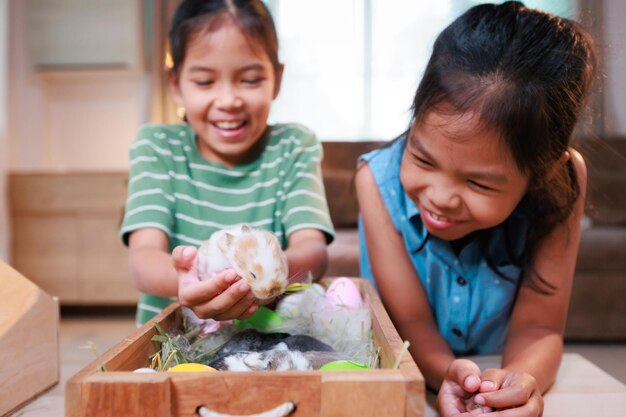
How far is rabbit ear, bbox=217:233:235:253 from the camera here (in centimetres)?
61

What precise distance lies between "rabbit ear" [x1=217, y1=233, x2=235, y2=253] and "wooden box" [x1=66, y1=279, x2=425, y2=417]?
20cm

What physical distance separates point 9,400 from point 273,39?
2.22 ft

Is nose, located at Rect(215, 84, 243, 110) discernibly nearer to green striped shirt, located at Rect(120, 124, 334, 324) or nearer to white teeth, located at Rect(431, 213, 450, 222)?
green striped shirt, located at Rect(120, 124, 334, 324)

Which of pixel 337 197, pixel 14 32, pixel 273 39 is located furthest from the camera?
pixel 14 32

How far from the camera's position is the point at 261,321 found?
0.69 m

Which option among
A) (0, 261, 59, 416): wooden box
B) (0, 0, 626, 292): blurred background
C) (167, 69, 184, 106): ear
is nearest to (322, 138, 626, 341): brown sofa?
(0, 0, 626, 292): blurred background

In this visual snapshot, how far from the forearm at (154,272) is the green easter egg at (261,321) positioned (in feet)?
0.57

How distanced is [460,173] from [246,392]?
39 centimetres

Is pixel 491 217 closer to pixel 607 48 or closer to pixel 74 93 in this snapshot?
pixel 607 48

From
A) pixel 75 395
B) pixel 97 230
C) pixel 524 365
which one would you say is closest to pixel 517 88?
pixel 524 365

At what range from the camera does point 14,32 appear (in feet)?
10.4

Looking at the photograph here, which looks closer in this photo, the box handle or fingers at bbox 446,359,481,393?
the box handle

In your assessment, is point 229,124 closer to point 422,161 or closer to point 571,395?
point 422,161

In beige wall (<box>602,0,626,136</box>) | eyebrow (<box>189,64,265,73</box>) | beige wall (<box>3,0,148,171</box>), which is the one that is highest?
beige wall (<box>602,0,626,136</box>)
